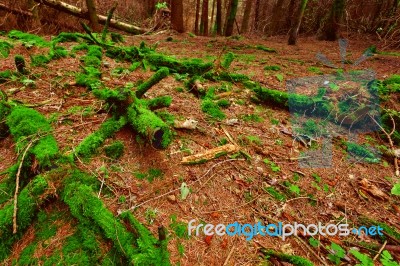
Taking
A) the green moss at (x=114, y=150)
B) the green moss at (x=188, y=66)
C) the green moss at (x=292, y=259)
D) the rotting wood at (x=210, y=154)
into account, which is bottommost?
the green moss at (x=292, y=259)

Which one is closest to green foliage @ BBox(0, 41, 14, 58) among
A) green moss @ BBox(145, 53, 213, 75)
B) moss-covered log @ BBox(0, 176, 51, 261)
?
green moss @ BBox(145, 53, 213, 75)

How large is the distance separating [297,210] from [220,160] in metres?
0.96

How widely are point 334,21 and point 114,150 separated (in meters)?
10.2

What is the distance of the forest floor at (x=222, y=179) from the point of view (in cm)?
221

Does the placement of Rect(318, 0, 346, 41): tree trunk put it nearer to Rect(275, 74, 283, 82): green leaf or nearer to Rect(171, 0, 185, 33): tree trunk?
Rect(171, 0, 185, 33): tree trunk

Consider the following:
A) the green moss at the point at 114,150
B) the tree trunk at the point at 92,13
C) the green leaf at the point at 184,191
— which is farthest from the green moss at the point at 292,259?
the tree trunk at the point at 92,13

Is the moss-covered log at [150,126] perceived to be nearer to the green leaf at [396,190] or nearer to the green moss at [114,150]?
the green moss at [114,150]

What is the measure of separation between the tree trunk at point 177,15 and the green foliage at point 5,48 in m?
6.19

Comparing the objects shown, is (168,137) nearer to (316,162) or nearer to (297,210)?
(297,210)

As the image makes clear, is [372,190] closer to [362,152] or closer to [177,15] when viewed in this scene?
[362,152]

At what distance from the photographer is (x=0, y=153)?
107 inches

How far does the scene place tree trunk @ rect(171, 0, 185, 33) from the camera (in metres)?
9.66

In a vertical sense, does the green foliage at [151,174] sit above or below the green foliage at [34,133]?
below

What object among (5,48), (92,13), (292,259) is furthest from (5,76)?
(92,13)
